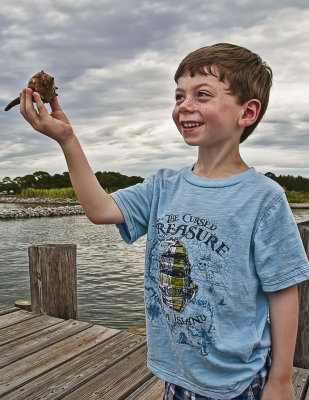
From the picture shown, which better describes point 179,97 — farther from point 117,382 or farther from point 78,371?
point 78,371

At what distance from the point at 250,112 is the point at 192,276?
2.14 ft

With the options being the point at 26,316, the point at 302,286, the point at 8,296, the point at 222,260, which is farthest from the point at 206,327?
the point at 8,296

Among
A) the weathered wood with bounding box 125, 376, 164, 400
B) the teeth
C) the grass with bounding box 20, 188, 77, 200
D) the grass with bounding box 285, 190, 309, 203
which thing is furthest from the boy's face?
the grass with bounding box 285, 190, 309, 203

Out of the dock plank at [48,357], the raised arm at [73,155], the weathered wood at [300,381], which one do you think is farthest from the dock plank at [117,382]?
the raised arm at [73,155]

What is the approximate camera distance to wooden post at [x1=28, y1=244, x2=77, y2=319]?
14.0 ft

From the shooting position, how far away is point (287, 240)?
4.56 ft

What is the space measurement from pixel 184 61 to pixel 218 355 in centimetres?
107

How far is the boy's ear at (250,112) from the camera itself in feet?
5.04

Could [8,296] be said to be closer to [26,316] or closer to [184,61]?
[26,316]

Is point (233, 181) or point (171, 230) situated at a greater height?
point (233, 181)

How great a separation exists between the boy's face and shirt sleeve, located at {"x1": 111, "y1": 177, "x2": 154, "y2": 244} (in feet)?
0.93

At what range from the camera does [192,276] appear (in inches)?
56.2

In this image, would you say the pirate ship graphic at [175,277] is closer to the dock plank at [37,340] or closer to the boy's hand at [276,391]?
the boy's hand at [276,391]

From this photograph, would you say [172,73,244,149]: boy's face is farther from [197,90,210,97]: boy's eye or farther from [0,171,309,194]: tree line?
[0,171,309,194]: tree line
